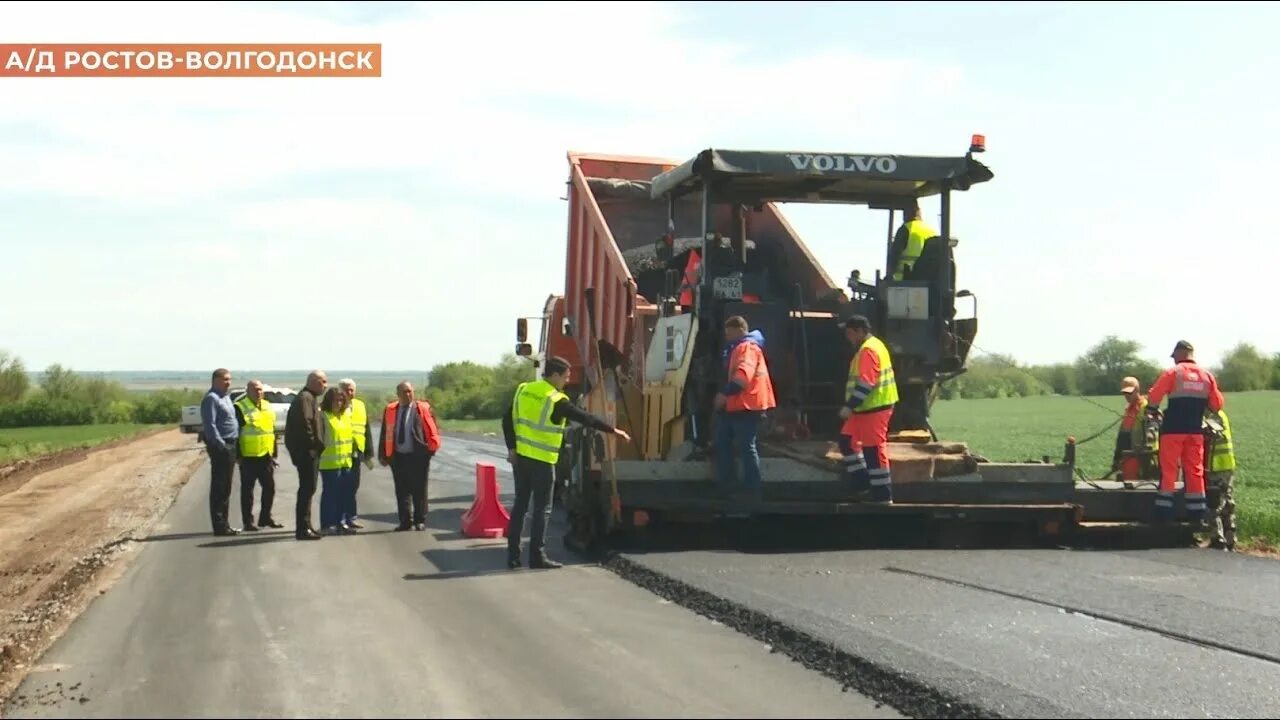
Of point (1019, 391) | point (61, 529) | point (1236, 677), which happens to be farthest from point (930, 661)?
point (1019, 391)

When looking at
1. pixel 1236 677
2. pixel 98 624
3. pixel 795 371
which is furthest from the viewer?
pixel 795 371

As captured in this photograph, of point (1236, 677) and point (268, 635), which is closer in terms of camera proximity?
point (1236, 677)

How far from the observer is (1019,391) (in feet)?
202

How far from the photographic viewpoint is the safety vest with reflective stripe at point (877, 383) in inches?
391

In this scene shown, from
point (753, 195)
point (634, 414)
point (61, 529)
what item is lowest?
point (61, 529)

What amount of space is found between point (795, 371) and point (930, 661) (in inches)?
192

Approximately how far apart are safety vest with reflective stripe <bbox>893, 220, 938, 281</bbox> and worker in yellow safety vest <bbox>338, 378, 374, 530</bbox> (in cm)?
519

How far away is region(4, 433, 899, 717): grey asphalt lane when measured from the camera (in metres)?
5.59

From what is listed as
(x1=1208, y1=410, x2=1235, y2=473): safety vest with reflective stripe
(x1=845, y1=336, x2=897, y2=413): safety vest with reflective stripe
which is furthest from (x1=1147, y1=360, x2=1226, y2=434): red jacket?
(x1=845, y1=336, x2=897, y2=413): safety vest with reflective stripe

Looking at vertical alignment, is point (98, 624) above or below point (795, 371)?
below

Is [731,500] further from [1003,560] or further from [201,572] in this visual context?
[201,572]

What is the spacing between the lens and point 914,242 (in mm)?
10789

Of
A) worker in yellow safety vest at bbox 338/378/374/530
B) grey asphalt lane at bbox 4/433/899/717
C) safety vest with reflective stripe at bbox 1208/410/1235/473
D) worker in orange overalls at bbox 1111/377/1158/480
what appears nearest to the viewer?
grey asphalt lane at bbox 4/433/899/717

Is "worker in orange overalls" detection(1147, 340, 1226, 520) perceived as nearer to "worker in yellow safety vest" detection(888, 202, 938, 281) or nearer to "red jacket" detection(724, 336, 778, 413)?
"worker in yellow safety vest" detection(888, 202, 938, 281)
